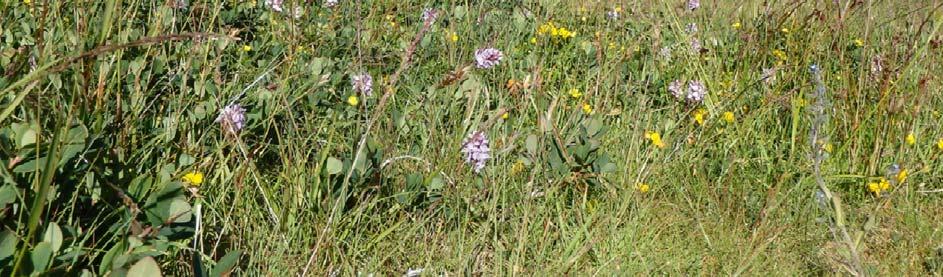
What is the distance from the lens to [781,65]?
9.19ft

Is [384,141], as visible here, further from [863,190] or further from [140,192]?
[863,190]

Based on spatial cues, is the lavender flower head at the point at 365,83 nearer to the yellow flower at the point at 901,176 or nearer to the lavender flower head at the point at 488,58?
the lavender flower head at the point at 488,58

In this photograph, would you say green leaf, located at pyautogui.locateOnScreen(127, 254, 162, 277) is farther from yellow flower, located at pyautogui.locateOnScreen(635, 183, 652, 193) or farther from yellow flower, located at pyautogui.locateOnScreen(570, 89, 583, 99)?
yellow flower, located at pyautogui.locateOnScreen(570, 89, 583, 99)

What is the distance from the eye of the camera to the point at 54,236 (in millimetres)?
1324

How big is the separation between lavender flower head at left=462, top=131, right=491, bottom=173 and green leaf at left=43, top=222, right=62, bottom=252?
2.81 feet

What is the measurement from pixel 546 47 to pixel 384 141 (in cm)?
108

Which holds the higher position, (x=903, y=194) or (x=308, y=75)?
(x=308, y=75)

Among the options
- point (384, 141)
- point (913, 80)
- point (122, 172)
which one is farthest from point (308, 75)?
point (913, 80)

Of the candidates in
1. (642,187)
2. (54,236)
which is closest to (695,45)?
(642,187)

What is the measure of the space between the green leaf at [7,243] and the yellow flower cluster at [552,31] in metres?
2.00

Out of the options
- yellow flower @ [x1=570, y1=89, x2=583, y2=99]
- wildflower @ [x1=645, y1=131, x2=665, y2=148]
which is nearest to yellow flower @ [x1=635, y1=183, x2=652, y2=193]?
wildflower @ [x1=645, y1=131, x2=665, y2=148]

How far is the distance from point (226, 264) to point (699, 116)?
1490mm

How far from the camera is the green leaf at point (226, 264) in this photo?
4.77 feet

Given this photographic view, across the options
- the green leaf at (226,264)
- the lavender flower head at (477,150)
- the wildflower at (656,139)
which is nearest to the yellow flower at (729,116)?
the wildflower at (656,139)
